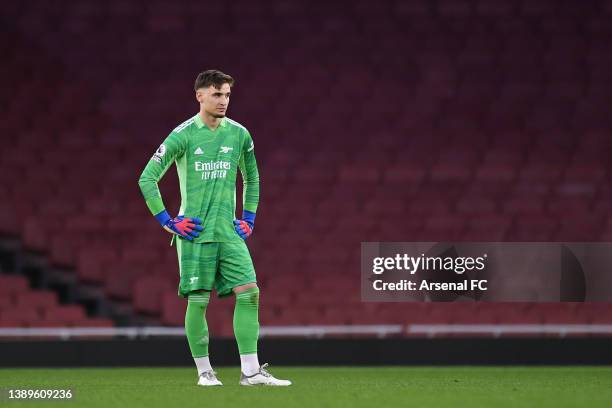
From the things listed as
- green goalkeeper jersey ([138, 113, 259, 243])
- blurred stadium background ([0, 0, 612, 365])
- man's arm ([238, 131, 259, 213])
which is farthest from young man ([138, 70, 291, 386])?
blurred stadium background ([0, 0, 612, 365])

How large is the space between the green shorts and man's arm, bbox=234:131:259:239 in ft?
0.44

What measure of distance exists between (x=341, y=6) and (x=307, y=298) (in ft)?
17.0

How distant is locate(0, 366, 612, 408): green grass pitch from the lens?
4992 millimetres

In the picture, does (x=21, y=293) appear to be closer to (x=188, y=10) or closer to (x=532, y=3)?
(x=188, y=10)

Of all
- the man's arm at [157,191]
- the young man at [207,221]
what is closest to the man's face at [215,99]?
the young man at [207,221]

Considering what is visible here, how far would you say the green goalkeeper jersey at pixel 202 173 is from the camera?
577 cm

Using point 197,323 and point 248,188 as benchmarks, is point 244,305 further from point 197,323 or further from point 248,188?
point 248,188

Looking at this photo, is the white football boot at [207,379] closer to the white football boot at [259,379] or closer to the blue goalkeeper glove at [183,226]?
the white football boot at [259,379]

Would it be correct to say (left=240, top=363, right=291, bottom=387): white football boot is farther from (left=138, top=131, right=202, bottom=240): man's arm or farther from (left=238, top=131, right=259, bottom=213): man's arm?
(left=238, top=131, right=259, bottom=213): man's arm

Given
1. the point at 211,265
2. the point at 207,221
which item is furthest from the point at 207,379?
the point at 207,221

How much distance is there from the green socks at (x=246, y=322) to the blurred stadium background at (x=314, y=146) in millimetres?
2781

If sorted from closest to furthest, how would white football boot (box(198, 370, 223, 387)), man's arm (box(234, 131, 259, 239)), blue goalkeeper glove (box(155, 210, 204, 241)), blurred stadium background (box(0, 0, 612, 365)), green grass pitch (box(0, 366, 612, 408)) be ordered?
green grass pitch (box(0, 366, 612, 408)), blue goalkeeper glove (box(155, 210, 204, 241)), white football boot (box(198, 370, 223, 387)), man's arm (box(234, 131, 259, 239)), blurred stadium background (box(0, 0, 612, 365))

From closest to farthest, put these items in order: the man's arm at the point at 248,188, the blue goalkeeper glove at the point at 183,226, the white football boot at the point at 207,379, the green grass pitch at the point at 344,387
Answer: the green grass pitch at the point at 344,387, the blue goalkeeper glove at the point at 183,226, the white football boot at the point at 207,379, the man's arm at the point at 248,188

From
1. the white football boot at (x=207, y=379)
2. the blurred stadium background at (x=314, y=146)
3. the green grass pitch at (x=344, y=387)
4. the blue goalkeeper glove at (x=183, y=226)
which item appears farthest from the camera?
the blurred stadium background at (x=314, y=146)
